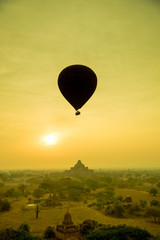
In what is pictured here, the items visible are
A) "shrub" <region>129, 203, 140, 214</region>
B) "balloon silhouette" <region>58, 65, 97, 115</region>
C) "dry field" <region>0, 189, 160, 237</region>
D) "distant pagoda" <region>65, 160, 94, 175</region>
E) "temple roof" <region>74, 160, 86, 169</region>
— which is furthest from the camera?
"temple roof" <region>74, 160, 86, 169</region>

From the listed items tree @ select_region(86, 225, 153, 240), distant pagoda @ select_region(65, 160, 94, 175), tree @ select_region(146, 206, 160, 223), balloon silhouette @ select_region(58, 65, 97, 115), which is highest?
distant pagoda @ select_region(65, 160, 94, 175)

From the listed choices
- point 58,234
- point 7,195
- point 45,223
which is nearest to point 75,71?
point 58,234

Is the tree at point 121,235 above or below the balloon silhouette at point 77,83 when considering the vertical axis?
below

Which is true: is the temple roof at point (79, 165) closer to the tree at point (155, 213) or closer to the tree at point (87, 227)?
the tree at point (155, 213)

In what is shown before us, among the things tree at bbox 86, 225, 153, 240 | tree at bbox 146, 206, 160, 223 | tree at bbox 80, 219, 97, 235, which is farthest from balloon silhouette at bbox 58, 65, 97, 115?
tree at bbox 146, 206, 160, 223

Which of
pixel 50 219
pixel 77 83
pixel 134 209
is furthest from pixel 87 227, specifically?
pixel 77 83

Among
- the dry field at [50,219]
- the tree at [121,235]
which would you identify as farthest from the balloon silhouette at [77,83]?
the dry field at [50,219]

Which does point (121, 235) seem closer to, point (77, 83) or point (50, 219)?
point (77, 83)

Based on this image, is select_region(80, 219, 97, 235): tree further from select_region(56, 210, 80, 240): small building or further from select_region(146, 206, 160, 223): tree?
select_region(146, 206, 160, 223): tree
